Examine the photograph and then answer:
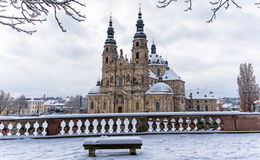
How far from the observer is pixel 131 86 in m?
53.8

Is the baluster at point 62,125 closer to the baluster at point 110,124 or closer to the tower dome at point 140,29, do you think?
the baluster at point 110,124

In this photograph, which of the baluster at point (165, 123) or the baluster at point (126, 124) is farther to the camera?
the baluster at point (165, 123)

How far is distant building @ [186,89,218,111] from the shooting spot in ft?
233

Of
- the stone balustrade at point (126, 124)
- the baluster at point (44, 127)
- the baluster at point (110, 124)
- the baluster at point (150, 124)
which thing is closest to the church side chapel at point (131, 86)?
the stone balustrade at point (126, 124)

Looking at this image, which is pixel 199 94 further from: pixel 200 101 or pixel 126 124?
pixel 126 124

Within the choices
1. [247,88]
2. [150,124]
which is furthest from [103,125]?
[247,88]

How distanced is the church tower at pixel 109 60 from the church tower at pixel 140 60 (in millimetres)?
6471

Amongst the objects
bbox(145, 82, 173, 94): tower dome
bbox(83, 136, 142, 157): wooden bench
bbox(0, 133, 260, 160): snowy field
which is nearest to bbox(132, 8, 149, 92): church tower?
bbox(145, 82, 173, 94): tower dome

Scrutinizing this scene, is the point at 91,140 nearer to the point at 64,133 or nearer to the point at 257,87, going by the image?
the point at 64,133

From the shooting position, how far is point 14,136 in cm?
826

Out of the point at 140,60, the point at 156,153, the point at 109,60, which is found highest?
the point at 109,60

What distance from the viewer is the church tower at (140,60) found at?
53375 mm

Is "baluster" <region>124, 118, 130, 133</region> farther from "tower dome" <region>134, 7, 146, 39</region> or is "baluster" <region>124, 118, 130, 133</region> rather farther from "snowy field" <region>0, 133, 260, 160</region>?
"tower dome" <region>134, 7, 146, 39</region>

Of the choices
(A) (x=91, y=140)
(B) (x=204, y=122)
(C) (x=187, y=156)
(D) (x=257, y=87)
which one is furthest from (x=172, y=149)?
(D) (x=257, y=87)
